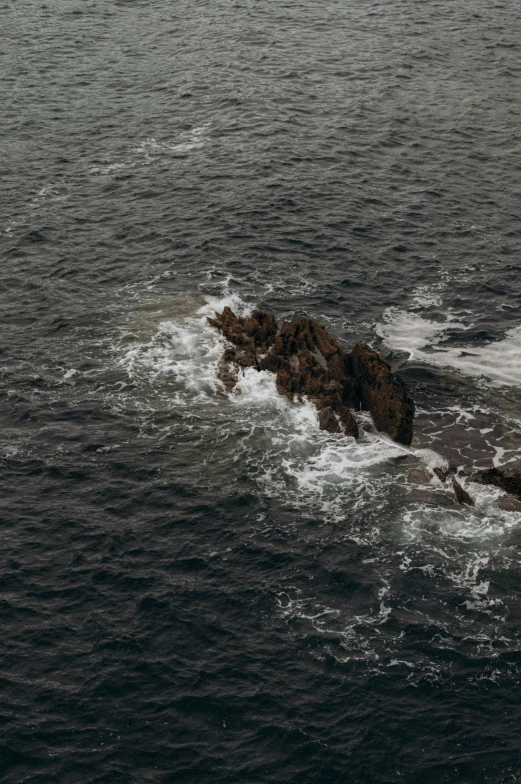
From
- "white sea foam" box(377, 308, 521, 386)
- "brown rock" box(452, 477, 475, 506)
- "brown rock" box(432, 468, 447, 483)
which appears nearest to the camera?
"brown rock" box(452, 477, 475, 506)

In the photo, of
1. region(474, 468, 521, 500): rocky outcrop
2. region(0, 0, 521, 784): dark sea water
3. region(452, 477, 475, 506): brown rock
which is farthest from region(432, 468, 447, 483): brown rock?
region(474, 468, 521, 500): rocky outcrop

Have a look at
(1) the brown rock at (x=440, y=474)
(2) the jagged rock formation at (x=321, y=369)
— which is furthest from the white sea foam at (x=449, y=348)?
(1) the brown rock at (x=440, y=474)

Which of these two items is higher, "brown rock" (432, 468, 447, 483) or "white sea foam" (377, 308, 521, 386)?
"white sea foam" (377, 308, 521, 386)

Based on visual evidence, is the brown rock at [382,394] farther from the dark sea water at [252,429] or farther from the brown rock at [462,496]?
the brown rock at [462,496]

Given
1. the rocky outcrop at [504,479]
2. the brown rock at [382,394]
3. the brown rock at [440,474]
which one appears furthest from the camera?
the brown rock at [382,394]

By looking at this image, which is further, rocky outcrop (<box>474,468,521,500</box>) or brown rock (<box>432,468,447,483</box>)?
brown rock (<box>432,468,447,483</box>)

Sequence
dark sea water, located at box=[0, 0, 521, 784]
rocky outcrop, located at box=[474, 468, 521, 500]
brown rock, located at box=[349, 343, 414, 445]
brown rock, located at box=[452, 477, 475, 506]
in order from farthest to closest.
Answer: brown rock, located at box=[349, 343, 414, 445]
rocky outcrop, located at box=[474, 468, 521, 500]
brown rock, located at box=[452, 477, 475, 506]
dark sea water, located at box=[0, 0, 521, 784]

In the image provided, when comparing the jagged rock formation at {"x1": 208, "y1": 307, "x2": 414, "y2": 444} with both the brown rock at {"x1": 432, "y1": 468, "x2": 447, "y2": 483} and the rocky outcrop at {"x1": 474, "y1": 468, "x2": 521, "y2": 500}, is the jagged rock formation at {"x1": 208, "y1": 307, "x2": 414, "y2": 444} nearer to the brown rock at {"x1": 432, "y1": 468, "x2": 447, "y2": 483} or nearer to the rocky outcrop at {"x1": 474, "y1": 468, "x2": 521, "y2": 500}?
the brown rock at {"x1": 432, "y1": 468, "x2": 447, "y2": 483}

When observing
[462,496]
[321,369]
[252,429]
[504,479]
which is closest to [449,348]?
[321,369]
